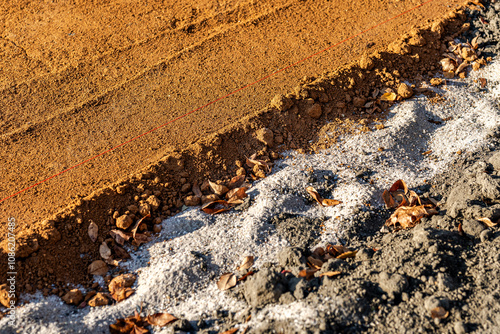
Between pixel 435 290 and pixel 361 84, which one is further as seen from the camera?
pixel 361 84

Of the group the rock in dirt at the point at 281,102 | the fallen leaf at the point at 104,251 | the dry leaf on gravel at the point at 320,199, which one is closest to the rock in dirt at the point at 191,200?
the fallen leaf at the point at 104,251

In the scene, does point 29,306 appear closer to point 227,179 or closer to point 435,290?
point 227,179

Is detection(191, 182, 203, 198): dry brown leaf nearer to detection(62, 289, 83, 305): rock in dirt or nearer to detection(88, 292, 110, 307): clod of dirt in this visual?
detection(88, 292, 110, 307): clod of dirt

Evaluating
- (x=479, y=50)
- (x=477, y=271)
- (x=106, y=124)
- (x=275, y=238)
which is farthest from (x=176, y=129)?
(x=479, y=50)

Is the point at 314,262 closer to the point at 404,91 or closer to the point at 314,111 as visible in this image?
the point at 314,111

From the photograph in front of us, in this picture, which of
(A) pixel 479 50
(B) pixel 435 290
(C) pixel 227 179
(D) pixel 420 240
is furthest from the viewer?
(A) pixel 479 50

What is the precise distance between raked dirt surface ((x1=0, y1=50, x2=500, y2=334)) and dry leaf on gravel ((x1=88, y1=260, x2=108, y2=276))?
257 millimetres

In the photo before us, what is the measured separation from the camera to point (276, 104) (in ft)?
16.2

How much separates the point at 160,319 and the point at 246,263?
35.7 inches

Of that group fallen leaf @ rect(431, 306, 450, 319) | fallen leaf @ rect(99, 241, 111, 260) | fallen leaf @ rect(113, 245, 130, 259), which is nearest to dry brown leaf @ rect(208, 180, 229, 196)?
fallen leaf @ rect(113, 245, 130, 259)

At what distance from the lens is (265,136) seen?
4.77 meters

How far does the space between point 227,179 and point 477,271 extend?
2546 mm

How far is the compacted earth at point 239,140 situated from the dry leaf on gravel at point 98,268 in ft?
0.04

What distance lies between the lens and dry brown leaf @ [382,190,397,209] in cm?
429
